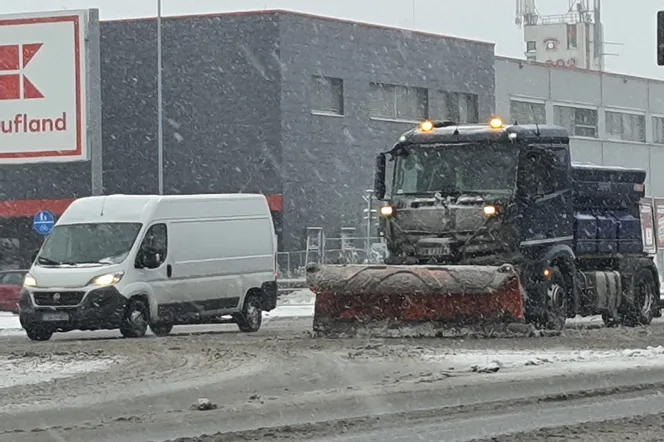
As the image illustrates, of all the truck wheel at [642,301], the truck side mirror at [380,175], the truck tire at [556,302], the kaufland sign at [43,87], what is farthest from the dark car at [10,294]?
the truck tire at [556,302]

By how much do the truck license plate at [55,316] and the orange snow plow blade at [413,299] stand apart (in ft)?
12.9

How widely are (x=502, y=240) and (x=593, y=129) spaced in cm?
4755

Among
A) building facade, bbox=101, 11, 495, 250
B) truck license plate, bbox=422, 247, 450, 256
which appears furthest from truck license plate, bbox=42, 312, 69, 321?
building facade, bbox=101, 11, 495, 250

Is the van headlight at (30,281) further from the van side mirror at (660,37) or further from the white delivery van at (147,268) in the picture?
the van side mirror at (660,37)

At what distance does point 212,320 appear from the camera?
26.0m

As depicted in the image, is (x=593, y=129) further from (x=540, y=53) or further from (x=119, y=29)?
(x=540, y=53)

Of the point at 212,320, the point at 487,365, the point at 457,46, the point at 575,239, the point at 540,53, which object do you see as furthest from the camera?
the point at 540,53

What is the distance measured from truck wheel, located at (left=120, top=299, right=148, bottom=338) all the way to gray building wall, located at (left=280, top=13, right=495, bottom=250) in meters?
27.6

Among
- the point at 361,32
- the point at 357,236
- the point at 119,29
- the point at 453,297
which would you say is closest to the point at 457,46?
the point at 361,32

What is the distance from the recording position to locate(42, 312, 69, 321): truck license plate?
76.7 ft

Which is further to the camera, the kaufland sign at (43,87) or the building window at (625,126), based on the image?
the building window at (625,126)

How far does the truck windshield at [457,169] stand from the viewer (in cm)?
2212

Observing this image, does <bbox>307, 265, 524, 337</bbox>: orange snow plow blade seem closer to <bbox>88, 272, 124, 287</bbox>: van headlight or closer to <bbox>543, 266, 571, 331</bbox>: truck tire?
<bbox>543, 266, 571, 331</bbox>: truck tire

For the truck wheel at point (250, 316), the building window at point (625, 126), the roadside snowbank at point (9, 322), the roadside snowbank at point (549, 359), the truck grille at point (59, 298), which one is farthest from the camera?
the building window at point (625, 126)
